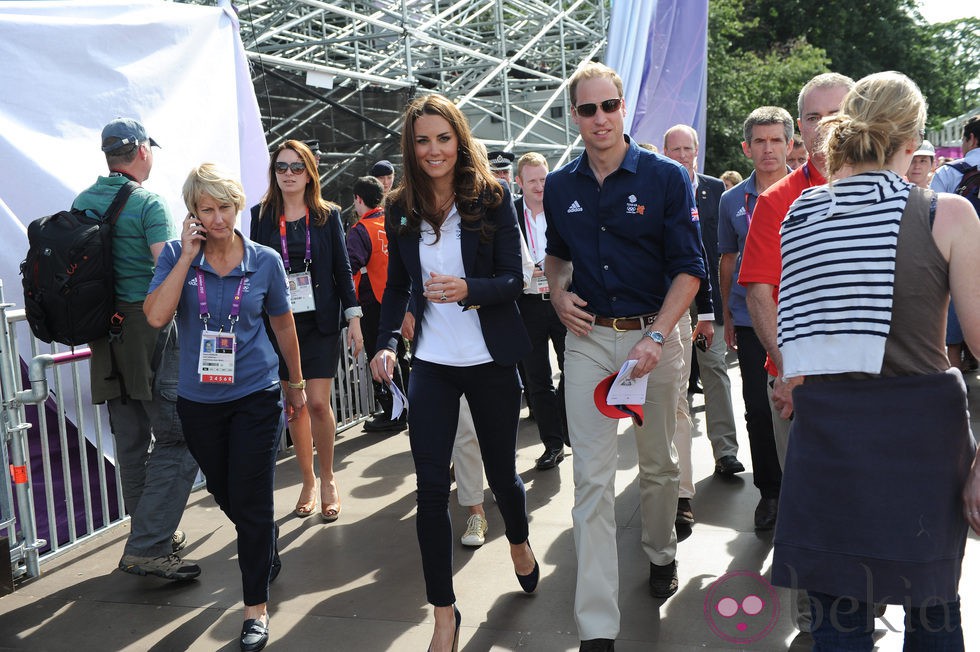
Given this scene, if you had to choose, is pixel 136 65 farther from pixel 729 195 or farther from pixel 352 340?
pixel 729 195

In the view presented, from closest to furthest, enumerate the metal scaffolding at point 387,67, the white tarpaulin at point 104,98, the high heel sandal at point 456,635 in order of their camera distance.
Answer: the high heel sandal at point 456,635 < the white tarpaulin at point 104,98 < the metal scaffolding at point 387,67

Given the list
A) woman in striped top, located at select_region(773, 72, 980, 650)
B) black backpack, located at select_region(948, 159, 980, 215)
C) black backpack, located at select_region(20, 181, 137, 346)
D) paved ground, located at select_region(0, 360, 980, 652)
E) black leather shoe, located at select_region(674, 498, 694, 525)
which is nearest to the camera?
woman in striped top, located at select_region(773, 72, 980, 650)

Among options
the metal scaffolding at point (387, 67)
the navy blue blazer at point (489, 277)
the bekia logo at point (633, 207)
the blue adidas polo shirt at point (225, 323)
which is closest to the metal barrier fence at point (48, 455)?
the blue adidas polo shirt at point (225, 323)

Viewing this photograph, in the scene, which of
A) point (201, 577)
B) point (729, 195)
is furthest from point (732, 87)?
point (201, 577)

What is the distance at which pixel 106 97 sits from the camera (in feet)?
18.5

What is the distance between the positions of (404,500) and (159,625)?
188 centimetres

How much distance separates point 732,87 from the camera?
23734 mm

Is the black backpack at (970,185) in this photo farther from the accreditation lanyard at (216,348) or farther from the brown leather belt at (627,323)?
the accreditation lanyard at (216,348)

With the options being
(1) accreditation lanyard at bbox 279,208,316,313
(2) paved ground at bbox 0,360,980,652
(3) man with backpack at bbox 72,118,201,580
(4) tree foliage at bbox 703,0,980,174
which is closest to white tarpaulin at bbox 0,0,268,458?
(3) man with backpack at bbox 72,118,201,580

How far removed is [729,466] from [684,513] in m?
0.97

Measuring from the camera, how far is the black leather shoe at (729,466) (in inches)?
225

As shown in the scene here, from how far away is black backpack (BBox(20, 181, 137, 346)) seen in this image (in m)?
4.29

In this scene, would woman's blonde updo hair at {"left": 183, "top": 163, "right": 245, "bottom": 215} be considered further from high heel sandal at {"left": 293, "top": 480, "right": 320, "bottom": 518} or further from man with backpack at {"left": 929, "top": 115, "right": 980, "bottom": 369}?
man with backpack at {"left": 929, "top": 115, "right": 980, "bottom": 369}

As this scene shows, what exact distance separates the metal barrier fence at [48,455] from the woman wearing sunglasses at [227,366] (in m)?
1.05
